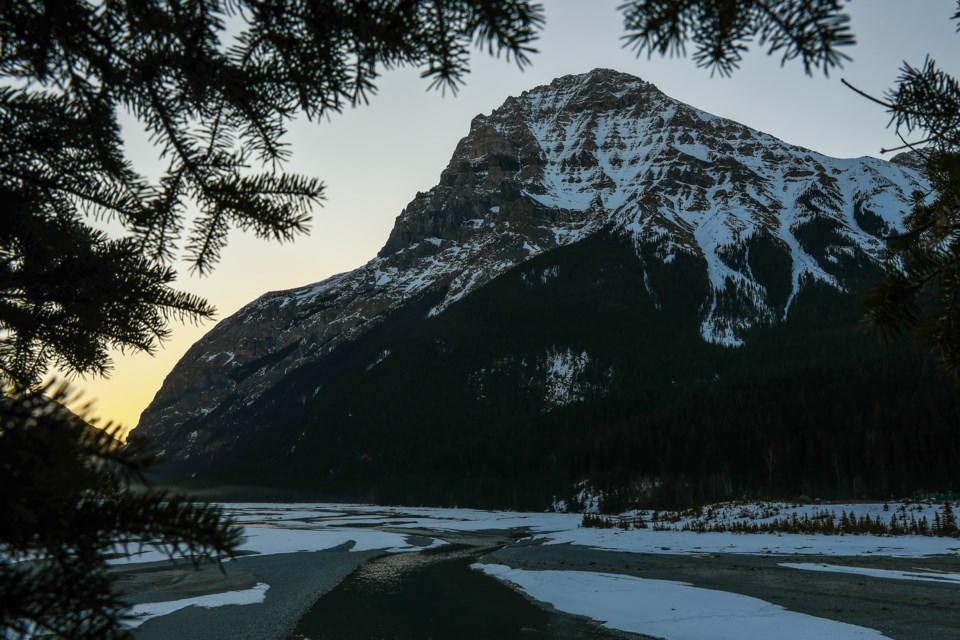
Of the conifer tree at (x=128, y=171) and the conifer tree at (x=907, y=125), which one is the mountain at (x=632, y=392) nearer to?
the conifer tree at (x=907, y=125)

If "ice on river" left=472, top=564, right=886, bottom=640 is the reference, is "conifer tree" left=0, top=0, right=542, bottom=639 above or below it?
above

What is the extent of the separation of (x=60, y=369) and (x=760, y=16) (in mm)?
2989

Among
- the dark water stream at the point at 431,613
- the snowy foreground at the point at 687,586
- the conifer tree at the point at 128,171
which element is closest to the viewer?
the conifer tree at the point at 128,171

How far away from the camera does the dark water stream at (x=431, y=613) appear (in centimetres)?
1104

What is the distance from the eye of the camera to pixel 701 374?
14238 centimetres

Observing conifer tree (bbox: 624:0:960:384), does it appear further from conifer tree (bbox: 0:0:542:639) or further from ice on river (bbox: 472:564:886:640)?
ice on river (bbox: 472:564:886:640)

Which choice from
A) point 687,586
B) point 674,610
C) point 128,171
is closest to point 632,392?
point 687,586

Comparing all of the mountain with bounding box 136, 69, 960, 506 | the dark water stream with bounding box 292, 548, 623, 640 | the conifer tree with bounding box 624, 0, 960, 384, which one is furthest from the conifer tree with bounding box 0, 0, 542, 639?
the mountain with bounding box 136, 69, 960, 506

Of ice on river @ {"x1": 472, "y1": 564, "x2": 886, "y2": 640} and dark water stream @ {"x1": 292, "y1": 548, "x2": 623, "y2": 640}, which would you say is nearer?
ice on river @ {"x1": 472, "y1": 564, "x2": 886, "y2": 640}

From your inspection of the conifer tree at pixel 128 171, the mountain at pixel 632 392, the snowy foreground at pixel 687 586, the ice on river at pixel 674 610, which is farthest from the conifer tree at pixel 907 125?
the mountain at pixel 632 392

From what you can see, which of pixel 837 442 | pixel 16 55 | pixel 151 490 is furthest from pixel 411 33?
pixel 837 442

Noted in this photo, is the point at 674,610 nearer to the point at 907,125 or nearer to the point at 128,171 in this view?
the point at 907,125

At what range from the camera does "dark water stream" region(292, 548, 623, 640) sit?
11.0 meters

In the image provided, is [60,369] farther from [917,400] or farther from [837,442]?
[917,400]
